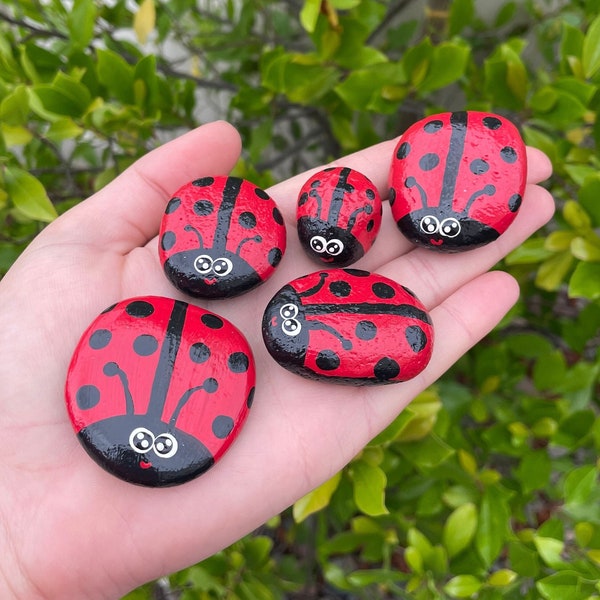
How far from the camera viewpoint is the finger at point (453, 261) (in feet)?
6.64

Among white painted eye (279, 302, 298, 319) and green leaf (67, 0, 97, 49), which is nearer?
white painted eye (279, 302, 298, 319)

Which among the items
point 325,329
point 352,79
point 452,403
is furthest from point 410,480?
point 352,79

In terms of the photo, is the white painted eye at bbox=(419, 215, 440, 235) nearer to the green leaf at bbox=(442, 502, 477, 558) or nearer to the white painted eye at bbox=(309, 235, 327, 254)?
the white painted eye at bbox=(309, 235, 327, 254)

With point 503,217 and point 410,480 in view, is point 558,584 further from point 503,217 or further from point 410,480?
point 503,217

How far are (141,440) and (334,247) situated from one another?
30.9 inches

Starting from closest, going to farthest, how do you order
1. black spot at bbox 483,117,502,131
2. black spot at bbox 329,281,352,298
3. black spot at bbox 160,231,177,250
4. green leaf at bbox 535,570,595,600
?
green leaf at bbox 535,570,595,600
black spot at bbox 329,281,352,298
black spot at bbox 160,231,177,250
black spot at bbox 483,117,502,131

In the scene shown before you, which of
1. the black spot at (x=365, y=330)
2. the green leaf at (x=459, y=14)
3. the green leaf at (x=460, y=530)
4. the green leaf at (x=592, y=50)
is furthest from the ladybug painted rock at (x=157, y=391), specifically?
the green leaf at (x=459, y=14)

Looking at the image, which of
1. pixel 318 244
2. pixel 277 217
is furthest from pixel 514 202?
pixel 277 217

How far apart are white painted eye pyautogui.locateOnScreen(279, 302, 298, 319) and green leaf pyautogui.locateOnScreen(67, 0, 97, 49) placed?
1148 mm

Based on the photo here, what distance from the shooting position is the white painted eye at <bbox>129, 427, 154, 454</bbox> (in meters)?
1.57

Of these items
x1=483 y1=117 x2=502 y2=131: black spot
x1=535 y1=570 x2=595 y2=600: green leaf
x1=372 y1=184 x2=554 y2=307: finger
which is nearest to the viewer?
x1=535 y1=570 x2=595 y2=600: green leaf

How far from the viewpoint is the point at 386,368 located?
1637mm

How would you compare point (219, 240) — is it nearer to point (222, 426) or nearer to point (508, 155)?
point (222, 426)

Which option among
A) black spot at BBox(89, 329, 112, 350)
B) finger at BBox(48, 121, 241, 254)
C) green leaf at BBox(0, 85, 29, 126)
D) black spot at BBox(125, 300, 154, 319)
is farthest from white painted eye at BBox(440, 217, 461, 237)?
green leaf at BBox(0, 85, 29, 126)
